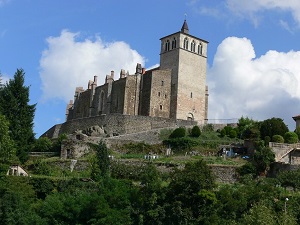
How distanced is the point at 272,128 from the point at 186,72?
703 inches

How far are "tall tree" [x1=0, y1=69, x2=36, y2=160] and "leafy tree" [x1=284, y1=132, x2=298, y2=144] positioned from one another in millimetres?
24041

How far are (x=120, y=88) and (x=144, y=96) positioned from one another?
137 inches

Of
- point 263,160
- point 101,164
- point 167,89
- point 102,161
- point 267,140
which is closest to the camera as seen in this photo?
point 101,164

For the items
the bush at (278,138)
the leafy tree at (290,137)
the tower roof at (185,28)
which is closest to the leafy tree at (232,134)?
the leafy tree at (290,137)

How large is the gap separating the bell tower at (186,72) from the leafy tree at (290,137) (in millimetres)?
17187

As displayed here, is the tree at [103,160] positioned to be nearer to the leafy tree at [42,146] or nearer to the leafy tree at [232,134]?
the leafy tree at [42,146]

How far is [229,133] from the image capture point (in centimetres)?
7019

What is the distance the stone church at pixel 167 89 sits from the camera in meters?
78.6

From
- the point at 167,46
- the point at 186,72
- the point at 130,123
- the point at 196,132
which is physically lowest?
the point at 196,132

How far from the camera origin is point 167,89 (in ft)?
260

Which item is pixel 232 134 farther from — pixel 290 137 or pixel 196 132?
pixel 290 137

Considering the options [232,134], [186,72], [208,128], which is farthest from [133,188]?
[186,72]

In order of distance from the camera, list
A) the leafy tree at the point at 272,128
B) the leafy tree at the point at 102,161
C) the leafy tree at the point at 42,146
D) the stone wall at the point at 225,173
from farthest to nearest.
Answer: the leafy tree at the point at 42,146
the leafy tree at the point at 272,128
the stone wall at the point at 225,173
the leafy tree at the point at 102,161

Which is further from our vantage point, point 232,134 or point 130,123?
point 130,123
